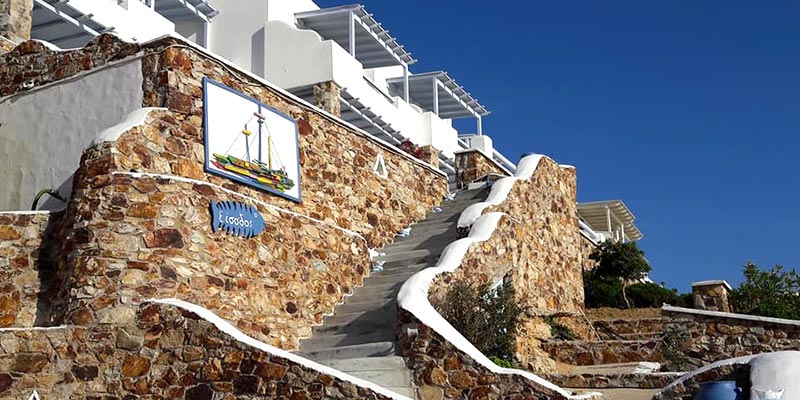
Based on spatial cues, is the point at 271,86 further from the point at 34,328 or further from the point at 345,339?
the point at 34,328

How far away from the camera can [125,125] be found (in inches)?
414

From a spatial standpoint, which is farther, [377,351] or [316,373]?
[377,351]

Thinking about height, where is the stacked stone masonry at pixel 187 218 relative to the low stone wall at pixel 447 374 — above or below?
above

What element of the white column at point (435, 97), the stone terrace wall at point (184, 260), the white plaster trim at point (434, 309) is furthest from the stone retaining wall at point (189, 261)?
the white column at point (435, 97)

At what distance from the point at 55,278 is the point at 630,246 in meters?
11.9

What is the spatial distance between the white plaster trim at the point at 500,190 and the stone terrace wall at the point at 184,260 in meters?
2.13

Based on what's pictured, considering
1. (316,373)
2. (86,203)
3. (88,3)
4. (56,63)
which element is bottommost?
(316,373)

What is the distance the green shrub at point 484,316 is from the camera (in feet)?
33.2

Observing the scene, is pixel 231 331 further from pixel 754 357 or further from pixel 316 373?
pixel 754 357

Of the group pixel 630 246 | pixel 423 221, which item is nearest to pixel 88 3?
pixel 423 221

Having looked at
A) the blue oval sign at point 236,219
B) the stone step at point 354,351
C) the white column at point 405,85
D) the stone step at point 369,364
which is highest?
the white column at point 405,85

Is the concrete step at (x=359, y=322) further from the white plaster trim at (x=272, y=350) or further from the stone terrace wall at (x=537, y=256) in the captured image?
the white plaster trim at (x=272, y=350)

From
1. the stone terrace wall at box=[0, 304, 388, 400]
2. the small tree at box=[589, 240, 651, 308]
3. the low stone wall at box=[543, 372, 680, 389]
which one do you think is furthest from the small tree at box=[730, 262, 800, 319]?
the stone terrace wall at box=[0, 304, 388, 400]

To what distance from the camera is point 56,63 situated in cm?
1239
